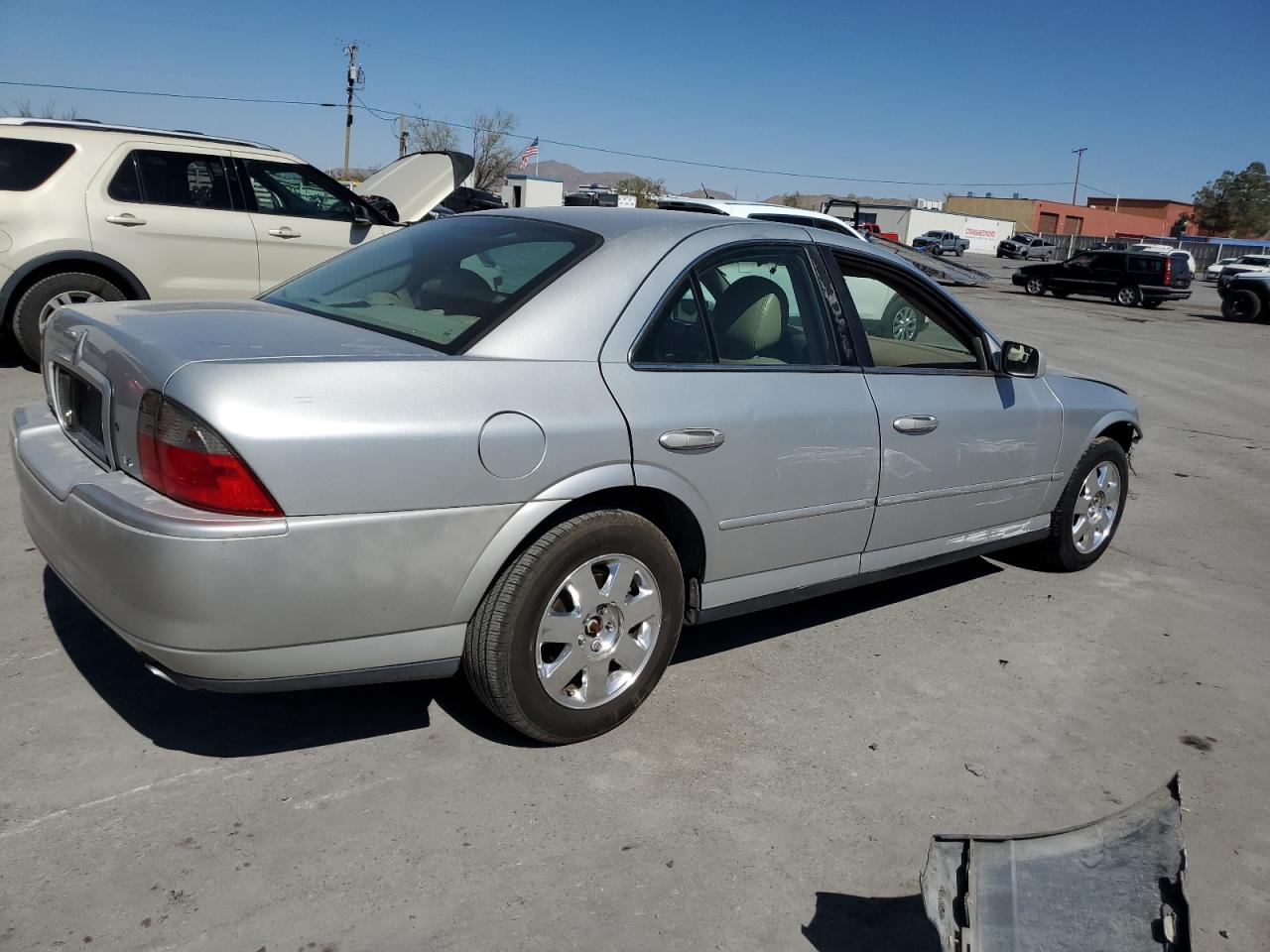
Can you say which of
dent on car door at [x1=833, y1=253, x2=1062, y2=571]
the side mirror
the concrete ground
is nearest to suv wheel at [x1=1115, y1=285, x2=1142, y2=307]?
the concrete ground

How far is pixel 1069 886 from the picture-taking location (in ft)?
7.62

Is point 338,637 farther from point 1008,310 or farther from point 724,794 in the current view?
point 1008,310

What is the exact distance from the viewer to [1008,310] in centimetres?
2395

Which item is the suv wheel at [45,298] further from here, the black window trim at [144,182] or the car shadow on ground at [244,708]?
the car shadow on ground at [244,708]

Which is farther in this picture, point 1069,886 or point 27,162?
point 27,162

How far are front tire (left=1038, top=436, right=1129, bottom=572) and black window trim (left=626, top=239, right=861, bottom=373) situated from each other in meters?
1.86

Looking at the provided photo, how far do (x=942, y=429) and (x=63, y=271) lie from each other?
6491mm

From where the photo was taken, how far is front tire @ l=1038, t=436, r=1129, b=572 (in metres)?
5.14

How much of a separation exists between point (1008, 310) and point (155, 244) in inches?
792

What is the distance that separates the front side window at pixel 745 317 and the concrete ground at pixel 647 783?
1.19 meters

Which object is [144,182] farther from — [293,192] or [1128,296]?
[1128,296]

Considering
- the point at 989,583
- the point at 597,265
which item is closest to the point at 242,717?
the point at 597,265

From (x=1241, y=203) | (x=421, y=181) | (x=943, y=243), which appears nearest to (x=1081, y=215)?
(x=1241, y=203)

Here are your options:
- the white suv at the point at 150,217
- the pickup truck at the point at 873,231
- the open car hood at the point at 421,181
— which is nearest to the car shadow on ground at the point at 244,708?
the white suv at the point at 150,217
